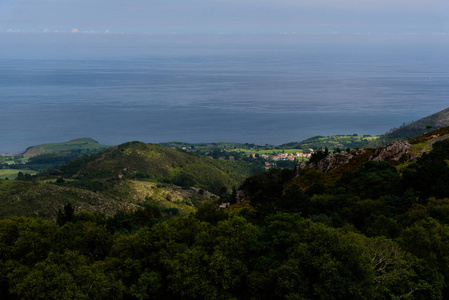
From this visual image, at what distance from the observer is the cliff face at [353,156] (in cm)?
6669

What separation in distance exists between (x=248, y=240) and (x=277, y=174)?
48.2 meters

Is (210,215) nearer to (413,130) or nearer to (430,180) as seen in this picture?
(430,180)

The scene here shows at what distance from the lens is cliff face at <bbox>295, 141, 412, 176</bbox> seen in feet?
219

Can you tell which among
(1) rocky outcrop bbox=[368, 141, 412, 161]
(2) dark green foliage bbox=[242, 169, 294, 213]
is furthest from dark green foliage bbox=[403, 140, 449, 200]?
(2) dark green foliage bbox=[242, 169, 294, 213]

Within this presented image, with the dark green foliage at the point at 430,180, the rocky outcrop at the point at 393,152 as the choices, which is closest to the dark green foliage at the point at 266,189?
the dark green foliage at the point at 430,180

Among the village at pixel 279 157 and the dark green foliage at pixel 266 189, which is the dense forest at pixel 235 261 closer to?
the dark green foliage at pixel 266 189

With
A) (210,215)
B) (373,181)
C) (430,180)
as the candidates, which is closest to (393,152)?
(373,181)

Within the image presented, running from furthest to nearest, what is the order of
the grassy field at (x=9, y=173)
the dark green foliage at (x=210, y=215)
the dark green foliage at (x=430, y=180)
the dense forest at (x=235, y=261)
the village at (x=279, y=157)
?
the village at (x=279, y=157), the grassy field at (x=9, y=173), the dark green foliage at (x=210, y=215), the dark green foliage at (x=430, y=180), the dense forest at (x=235, y=261)

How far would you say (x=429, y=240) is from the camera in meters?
30.8

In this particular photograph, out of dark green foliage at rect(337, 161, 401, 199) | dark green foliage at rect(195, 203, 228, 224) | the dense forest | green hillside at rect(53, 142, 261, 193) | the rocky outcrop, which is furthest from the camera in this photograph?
green hillside at rect(53, 142, 261, 193)

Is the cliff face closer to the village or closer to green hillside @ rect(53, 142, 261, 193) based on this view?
Answer: green hillside @ rect(53, 142, 261, 193)

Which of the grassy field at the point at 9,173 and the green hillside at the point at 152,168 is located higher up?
the green hillside at the point at 152,168

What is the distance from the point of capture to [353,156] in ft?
253

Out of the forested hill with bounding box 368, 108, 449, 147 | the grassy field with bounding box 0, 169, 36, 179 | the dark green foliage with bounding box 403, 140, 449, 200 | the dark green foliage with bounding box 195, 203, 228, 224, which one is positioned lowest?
the grassy field with bounding box 0, 169, 36, 179
